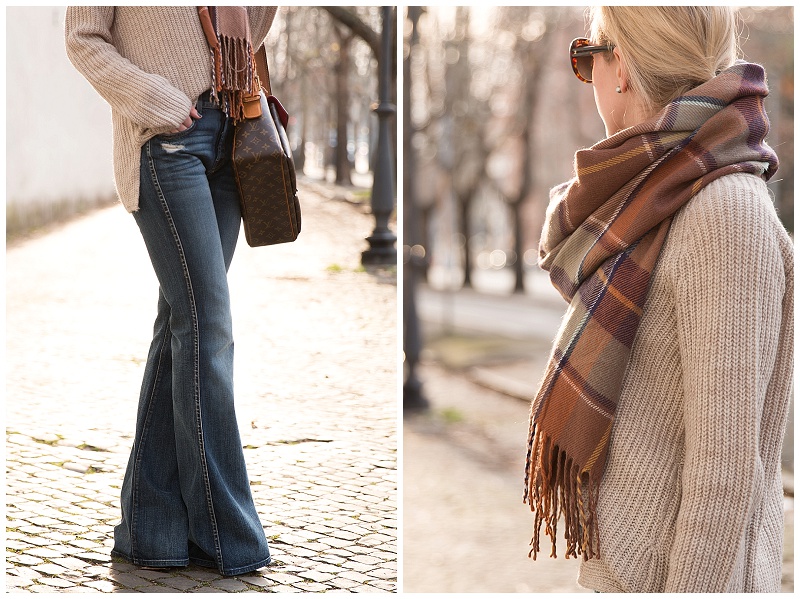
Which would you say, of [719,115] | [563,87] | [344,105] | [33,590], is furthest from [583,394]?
[563,87]

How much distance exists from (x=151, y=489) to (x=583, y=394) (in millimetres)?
1589

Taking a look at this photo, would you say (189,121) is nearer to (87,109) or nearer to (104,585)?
(104,585)

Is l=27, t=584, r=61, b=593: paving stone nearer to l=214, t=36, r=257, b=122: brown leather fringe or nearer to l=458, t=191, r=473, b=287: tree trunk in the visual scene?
l=214, t=36, r=257, b=122: brown leather fringe

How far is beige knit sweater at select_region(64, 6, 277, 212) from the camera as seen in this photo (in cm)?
257

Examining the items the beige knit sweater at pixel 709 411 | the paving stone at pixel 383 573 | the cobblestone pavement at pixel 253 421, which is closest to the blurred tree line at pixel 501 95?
the cobblestone pavement at pixel 253 421

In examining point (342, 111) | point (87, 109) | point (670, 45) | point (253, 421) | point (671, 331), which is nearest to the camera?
point (671, 331)

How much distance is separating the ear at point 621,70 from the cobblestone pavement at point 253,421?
1.75m

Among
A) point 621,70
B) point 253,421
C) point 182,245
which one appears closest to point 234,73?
point 182,245

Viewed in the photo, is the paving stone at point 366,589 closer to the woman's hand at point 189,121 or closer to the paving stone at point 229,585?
the paving stone at point 229,585

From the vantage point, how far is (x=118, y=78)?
2.57m

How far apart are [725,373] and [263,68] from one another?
6.07 feet

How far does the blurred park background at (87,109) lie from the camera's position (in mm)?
12453

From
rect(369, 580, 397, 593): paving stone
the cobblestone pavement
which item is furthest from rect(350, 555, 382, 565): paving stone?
rect(369, 580, 397, 593): paving stone

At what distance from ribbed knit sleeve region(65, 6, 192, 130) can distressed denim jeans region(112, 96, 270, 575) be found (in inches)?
3.9
